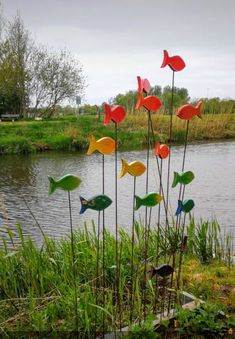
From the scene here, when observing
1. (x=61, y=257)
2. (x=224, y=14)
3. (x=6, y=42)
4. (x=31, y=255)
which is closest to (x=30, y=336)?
(x=31, y=255)

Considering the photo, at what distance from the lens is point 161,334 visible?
2430 mm

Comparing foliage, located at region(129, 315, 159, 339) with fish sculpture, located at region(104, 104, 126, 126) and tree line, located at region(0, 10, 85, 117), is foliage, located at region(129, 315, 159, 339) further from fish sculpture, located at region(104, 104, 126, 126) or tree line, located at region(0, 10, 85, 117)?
tree line, located at region(0, 10, 85, 117)

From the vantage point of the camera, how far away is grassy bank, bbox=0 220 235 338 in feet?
8.32

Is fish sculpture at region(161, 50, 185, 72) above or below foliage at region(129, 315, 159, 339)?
above

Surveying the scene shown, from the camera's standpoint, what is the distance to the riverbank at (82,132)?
807 inches

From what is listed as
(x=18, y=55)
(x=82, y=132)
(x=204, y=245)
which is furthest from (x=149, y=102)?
(x=18, y=55)

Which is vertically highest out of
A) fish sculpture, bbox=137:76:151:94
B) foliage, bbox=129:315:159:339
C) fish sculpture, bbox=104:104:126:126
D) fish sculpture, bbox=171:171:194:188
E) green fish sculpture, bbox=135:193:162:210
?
fish sculpture, bbox=137:76:151:94

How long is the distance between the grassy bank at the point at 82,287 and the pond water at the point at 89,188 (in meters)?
0.42

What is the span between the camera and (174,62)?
244 cm

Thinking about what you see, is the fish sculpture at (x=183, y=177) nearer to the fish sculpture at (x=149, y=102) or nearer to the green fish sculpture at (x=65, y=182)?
the fish sculpture at (x=149, y=102)

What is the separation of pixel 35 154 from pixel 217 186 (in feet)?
35.4

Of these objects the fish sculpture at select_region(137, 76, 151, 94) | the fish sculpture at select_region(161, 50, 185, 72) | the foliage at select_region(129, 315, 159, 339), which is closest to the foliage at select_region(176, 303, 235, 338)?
the foliage at select_region(129, 315, 159, 339)

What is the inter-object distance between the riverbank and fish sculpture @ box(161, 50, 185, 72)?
17157mm

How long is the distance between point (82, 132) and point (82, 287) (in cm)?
1975
